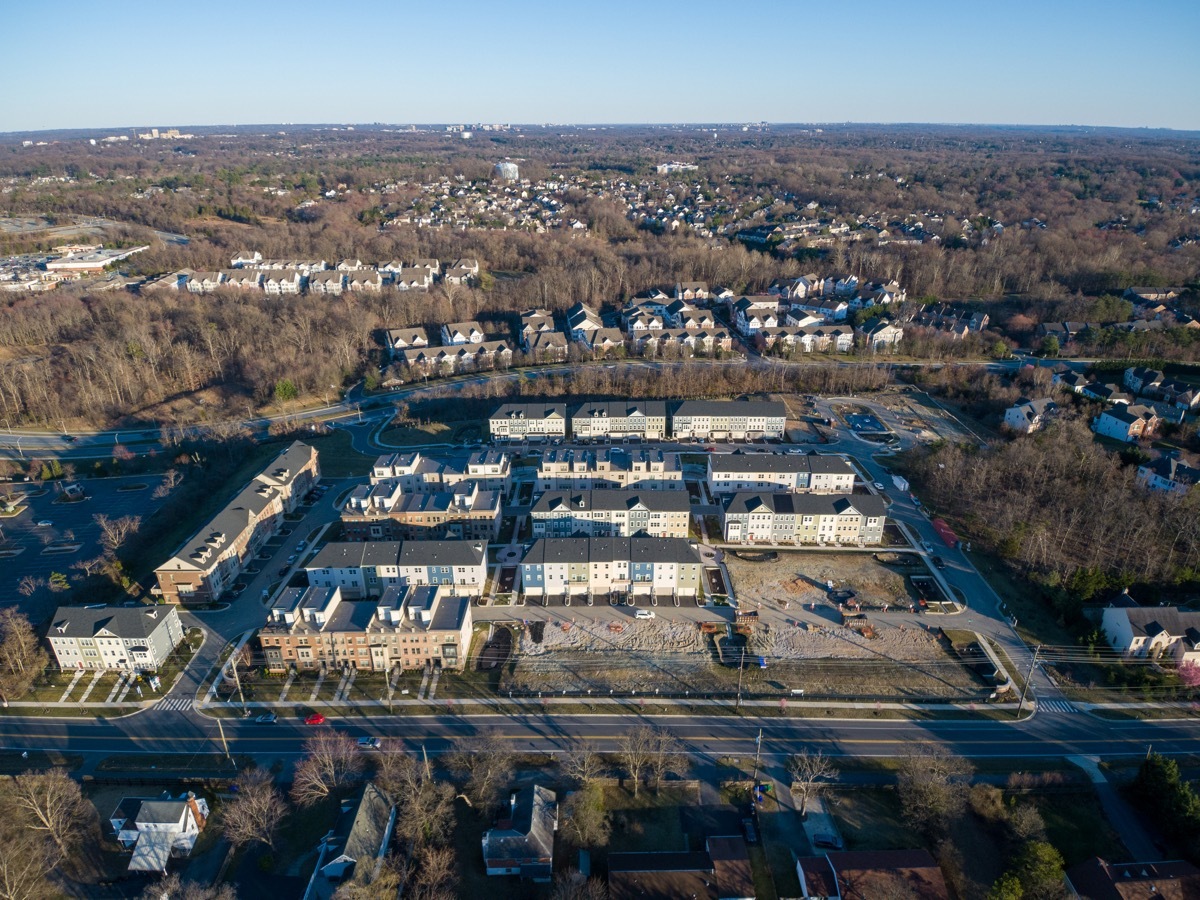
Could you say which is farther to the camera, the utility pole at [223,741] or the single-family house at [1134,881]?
the utility pole at [223,741]

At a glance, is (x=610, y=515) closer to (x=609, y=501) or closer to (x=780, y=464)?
(x=609, y=501)

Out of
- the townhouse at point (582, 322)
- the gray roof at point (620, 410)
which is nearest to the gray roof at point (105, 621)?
the gray roof at point (620, 410)

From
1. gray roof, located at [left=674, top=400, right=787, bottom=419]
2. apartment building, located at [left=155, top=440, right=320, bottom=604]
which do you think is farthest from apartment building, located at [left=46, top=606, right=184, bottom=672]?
gray roof, located at [left=674, top=400, right=787, bottom=419]

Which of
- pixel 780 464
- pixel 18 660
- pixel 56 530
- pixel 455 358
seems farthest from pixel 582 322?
pixel 18 660

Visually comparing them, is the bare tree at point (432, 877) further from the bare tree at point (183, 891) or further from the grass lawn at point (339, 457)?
the grass lawn at point (339, 457)

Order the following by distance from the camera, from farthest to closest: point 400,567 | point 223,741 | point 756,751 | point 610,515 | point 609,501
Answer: point 609,501 → point 610,515 → point 400,567 → point 223,741 → point 756,751

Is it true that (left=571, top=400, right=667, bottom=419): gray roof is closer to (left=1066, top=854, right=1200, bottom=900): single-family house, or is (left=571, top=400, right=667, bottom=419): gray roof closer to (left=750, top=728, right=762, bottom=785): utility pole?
(left=750, top=728, right=762, bottom=785): utility pole
